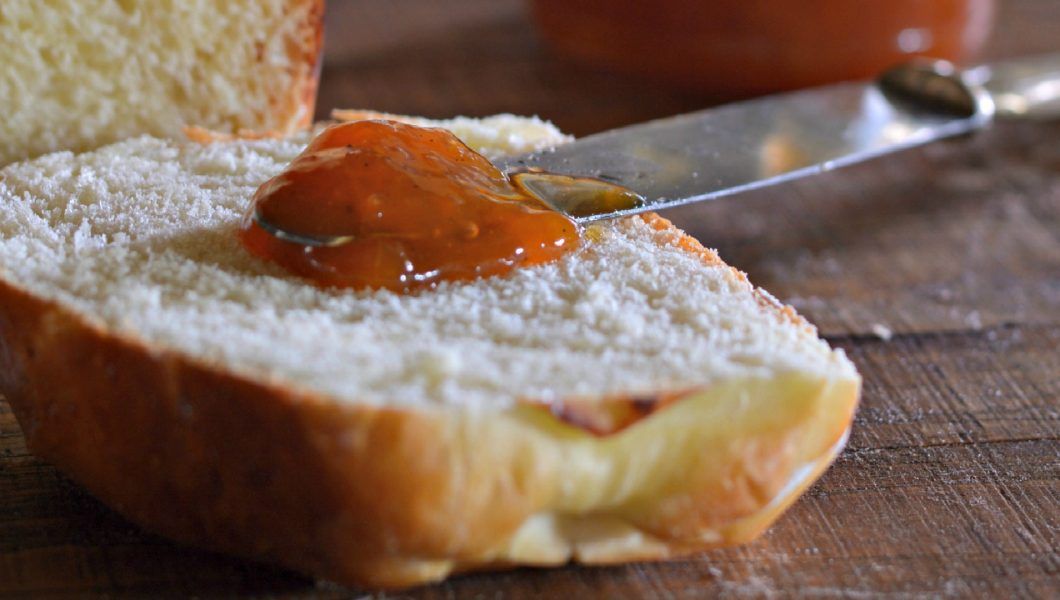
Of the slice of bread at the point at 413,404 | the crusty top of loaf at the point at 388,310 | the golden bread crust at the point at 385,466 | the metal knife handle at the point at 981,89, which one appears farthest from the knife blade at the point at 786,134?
the golden bread crust at the point at 385,466

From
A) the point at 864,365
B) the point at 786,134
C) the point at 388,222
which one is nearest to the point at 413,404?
the point at 388,222

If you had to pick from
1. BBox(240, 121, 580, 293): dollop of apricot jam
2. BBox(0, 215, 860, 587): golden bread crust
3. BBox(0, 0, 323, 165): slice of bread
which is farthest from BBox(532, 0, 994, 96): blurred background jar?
BBox(0, 215, 860, 587): golden bread crust

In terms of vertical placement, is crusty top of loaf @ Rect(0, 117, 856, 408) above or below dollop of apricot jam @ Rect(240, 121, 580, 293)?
below

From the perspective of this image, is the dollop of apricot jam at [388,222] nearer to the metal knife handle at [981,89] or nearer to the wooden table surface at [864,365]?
the wooden table surface at [864,365]

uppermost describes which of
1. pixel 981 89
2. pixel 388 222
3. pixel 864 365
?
pixel 388 222

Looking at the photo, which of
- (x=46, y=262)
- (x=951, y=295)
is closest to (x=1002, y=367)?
(x=951, y=295)

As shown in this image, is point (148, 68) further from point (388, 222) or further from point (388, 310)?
point (388, 310)

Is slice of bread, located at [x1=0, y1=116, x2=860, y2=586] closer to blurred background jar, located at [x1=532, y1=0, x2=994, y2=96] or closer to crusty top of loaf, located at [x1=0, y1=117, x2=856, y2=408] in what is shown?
crusty top of loaf, located at [x1=0, y1=117, x2=856, y2=408]
